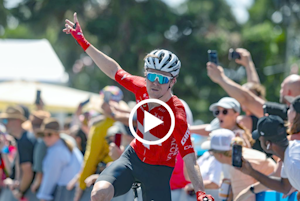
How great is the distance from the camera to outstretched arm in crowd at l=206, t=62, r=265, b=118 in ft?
20.0

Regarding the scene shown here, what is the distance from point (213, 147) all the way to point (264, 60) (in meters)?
25.5

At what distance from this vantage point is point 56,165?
809cm

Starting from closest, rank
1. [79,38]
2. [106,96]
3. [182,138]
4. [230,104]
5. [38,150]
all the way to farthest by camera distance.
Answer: [182,138] → [79,38] → [230,104] → [106,96] → [38,150]

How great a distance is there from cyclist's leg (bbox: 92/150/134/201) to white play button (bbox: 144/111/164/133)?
37 cm

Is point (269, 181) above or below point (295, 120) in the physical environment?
below

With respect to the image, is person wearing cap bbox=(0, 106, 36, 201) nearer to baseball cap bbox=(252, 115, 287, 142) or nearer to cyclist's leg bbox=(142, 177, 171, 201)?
cyclist's leg bbox=(142, 177, 171, 201)

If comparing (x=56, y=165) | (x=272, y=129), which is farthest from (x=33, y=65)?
(x=272, y=129)

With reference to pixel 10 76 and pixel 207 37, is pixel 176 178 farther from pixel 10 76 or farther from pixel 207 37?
pixel 207 37

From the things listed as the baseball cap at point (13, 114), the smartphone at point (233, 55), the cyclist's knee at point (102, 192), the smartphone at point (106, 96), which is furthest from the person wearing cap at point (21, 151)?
the cyclist's knee at point (102, 192)

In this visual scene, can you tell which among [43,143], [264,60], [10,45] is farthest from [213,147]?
[264,60]

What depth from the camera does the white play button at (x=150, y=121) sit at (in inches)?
180

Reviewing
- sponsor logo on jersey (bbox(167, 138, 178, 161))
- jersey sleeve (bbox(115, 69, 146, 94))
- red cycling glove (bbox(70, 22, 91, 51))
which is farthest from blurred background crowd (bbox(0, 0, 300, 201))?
red cycling glove (bbox(70, 22, 91, 51))

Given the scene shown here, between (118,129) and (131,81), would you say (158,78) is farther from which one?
(118,129)

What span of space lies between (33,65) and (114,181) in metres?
12.1
